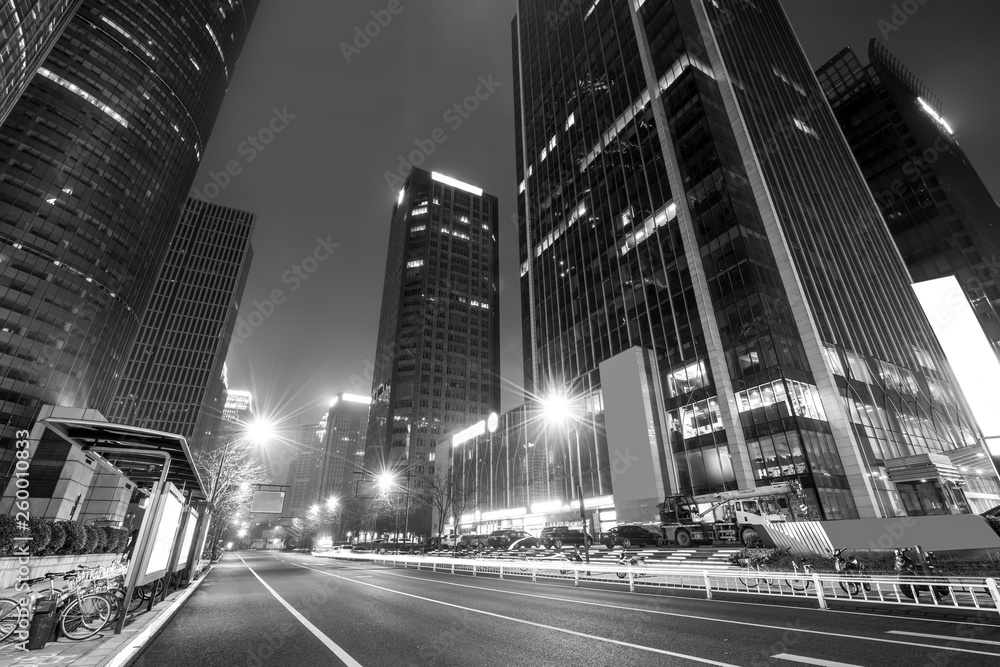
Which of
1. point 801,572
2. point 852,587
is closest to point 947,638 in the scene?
point 852,587

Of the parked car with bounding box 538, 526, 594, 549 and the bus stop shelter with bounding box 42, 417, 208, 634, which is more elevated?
the bus stop shelter with bounding box 42, 417, 208, 634

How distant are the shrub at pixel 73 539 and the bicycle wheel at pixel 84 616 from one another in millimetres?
9820

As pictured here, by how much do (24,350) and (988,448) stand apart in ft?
388

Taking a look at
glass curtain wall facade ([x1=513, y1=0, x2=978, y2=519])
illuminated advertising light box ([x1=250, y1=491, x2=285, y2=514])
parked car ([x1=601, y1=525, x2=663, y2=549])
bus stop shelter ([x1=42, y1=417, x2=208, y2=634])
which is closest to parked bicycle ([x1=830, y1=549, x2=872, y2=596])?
parked car ([x1=601, y1=525, x2=663, y2=549])

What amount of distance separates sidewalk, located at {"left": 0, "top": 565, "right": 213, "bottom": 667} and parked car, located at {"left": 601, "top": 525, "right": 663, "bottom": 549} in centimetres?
2699

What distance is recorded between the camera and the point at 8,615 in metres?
7.02

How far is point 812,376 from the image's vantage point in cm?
3766

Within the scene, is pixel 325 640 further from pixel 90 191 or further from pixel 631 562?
pixel 90 191

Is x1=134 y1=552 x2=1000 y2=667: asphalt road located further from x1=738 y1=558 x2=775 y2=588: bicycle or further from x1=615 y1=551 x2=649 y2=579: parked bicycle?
x1=615 y1=551 x2=649 y2=579: parked bicycle

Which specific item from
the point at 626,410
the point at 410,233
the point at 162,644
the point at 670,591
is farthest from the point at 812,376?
the point at 410,233

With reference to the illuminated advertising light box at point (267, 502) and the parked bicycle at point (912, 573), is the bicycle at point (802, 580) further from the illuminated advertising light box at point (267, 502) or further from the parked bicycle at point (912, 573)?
the illuminated advertising light box at point (267, 502)

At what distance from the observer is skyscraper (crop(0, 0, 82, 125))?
36094 mm

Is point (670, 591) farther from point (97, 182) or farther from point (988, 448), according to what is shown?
point (97, 182)

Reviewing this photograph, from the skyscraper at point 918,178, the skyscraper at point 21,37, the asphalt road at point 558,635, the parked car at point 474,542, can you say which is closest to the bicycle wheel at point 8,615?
the asphalt road at point 558,635
